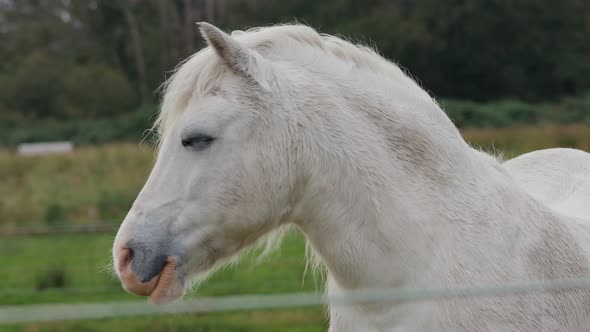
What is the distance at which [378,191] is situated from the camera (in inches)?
110

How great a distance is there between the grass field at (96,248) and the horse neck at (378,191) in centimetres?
129

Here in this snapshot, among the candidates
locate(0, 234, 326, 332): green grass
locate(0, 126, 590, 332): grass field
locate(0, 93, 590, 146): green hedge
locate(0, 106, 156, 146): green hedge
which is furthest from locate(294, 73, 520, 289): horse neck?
locate(0, 106, 156, 146): green hedge

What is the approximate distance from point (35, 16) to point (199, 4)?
37.3ft

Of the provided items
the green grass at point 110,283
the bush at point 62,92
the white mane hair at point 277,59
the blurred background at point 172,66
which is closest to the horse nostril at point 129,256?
Answer: the white mane hair at point 277,59

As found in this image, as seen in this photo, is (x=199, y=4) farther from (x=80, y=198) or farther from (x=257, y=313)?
(x=257, y=313)

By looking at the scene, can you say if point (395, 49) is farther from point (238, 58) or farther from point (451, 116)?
point (238, 58)

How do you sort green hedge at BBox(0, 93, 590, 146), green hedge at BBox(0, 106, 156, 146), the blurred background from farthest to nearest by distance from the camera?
1. green hedge at BBox(0, 106, 156, 146)
2. green hedge at BBox(0, 93, 590, 146)
3. the blurred background

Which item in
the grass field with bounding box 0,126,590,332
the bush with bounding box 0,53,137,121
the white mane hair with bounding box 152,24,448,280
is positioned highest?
the white mane hair with bounding box 152,24,448,280

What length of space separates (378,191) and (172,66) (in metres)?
32.6

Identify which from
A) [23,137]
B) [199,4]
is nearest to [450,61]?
[199,4]

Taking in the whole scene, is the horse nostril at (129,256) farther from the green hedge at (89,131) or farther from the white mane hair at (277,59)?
the green hedge at (89,131)

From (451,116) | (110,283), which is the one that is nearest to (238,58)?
(110,283)

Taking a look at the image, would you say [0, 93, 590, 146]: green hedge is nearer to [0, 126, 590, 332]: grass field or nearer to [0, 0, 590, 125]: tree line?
[0, 0, 590, 125]: tree line

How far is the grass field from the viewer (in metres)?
6.46
